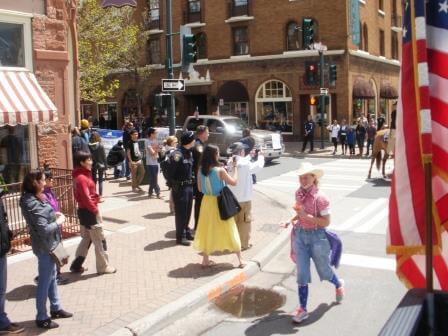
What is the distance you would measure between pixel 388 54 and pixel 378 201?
2803 centimetres

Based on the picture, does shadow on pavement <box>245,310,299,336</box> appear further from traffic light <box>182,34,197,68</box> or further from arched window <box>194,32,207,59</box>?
arched window <box>194,32,207,59</box>

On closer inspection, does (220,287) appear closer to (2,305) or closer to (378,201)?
(2,305)

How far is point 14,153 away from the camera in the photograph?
10.3 m

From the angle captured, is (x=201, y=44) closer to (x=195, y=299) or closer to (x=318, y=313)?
(x=195, y=299)

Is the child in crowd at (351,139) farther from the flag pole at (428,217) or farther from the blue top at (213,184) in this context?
the flag pole at (428,217)

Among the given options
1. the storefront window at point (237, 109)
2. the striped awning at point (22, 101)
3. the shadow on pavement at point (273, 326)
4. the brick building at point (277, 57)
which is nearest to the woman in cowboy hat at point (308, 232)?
the shadow on pavement at point (273, 326)

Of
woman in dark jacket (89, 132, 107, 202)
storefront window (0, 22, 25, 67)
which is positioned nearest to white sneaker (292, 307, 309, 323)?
storefront window (0, 22, 25, 67)

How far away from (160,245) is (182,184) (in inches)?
44.1

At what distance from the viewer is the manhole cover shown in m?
6.36

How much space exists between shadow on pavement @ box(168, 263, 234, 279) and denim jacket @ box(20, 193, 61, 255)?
7.05ft

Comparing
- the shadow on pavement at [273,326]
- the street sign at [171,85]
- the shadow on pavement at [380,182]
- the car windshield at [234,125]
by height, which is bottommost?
the shadow on pavement at [273,326]

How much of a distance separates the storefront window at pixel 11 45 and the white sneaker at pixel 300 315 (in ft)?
23.1

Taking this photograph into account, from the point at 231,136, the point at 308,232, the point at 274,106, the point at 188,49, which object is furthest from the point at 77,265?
the point at 274,106

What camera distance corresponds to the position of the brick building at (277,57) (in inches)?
1237
